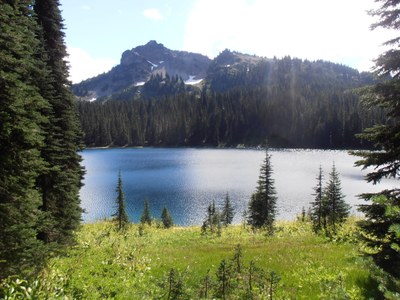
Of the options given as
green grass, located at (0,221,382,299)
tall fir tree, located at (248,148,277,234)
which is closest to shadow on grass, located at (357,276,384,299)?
green grass, located at (0,221,382,299)

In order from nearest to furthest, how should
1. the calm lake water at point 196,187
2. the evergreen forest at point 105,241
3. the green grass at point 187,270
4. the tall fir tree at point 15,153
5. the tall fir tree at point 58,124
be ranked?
the tall fir tree at point 15,153
the evergreen forest at point 105,241
the green grass at point 187,270
the tall fir tree at point 58,124
the calm lake water at point 196,187

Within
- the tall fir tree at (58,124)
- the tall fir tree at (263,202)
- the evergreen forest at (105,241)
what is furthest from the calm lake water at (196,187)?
the evergreen forest at (105,241)

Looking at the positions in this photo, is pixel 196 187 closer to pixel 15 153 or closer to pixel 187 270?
pixel 187 270

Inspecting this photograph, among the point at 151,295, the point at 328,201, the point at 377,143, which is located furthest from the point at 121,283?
the point at 328,201

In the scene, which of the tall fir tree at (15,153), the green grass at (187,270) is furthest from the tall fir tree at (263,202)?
the tall fir tree at (15,153)

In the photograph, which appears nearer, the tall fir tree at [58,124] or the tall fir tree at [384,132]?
the tall fir tree at [384,132]

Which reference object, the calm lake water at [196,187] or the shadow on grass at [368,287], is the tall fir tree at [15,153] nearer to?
the shadow on grass at [368,287]

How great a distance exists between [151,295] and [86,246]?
7.48 metres

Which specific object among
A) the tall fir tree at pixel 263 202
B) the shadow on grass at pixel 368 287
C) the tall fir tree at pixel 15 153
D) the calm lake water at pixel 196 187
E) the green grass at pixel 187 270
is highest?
the tall fir tree at pixel 15 153

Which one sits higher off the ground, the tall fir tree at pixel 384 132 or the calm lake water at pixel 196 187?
the tall fir tree at pixel 384 132

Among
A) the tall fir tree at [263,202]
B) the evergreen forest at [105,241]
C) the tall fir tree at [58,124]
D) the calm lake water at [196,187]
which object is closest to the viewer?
the evergreen forest at [105,241]

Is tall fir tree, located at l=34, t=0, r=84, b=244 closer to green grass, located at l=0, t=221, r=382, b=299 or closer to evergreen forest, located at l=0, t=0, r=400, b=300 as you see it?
evergreen forest, located at l=0, t=0, r=400, b=300

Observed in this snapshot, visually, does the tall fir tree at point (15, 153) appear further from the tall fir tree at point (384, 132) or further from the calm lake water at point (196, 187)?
the calm lake water at point (196, 187)

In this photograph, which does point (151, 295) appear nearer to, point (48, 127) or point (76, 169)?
point (48, 127)
